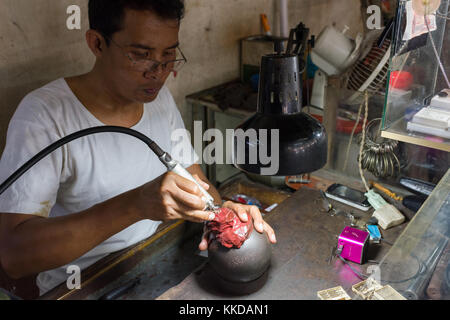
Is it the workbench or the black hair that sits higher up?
the black hair

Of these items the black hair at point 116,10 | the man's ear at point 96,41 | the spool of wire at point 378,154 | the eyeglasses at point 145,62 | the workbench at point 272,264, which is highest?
the black hair at point 116,10

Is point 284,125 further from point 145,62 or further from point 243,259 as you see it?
point 145,62

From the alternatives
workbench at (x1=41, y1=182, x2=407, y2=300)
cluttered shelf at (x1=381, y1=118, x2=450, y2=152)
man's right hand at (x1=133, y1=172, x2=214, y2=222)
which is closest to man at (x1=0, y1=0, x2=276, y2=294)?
man's right hand at (x1=133, y1=172, x2=214, y2=222)

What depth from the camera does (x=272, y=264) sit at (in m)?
1.40

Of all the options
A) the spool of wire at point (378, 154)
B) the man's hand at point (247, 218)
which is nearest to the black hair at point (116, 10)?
the man's hand at point (247, 218)

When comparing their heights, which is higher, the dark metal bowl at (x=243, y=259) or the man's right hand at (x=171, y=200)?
the man's right hand at (x=171, y=200)

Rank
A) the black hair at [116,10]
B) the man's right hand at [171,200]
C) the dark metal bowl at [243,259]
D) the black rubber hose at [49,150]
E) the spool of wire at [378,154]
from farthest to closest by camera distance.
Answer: the spool of wire at [378,154], the black hair at [116,10], the dark metal bowl at [243,259], the man's right hand at [171,200], the black rubber hose at [49,150]

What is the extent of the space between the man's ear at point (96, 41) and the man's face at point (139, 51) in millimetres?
28

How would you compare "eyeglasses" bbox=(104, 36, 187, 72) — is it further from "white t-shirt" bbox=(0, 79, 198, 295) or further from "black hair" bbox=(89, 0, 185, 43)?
"white t-shirt" bbox=(0, 79, 198, 295)

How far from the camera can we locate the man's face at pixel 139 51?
139 centimetres

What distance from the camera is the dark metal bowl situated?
124cm

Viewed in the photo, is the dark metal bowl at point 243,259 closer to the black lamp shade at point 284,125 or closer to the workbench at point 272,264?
the workbench at point 272,264

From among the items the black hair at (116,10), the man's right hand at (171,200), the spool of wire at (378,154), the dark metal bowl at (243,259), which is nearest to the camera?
the man's right hand at (171,200)
